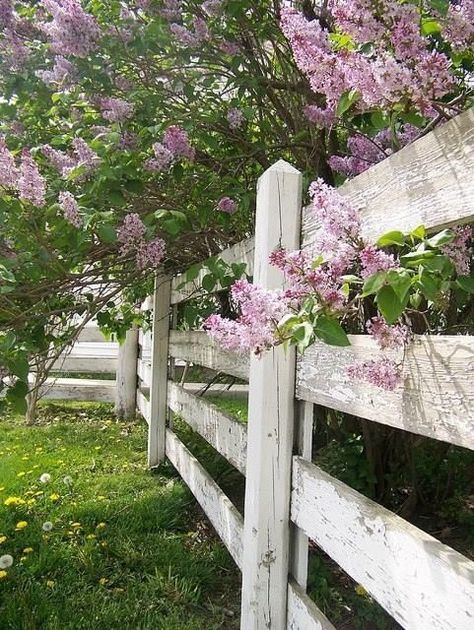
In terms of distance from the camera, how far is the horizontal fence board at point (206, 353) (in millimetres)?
2232

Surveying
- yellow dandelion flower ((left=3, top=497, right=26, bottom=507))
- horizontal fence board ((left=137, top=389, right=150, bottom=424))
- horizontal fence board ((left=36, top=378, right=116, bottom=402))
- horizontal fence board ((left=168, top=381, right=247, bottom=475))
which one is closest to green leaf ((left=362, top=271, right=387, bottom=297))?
horizontal fence board ((left=168, top=381, right=247, bottom=475))

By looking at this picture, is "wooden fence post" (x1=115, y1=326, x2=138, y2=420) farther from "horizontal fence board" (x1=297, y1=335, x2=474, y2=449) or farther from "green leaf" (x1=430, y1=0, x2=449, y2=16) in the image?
"green leaf" (x1=430, y1=0, x2=449, y2=16)

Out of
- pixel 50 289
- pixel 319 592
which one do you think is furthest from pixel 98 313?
pixel 319 592

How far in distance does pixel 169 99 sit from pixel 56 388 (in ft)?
14.7

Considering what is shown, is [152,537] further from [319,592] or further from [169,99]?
[169,99]

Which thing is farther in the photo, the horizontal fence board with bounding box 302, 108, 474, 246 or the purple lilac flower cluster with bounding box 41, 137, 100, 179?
the purple lilac flower cluster with bounding box 41, 137, 100, 179

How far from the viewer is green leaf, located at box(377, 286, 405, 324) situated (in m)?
0.87

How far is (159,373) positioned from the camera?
4.21m

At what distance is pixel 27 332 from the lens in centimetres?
249

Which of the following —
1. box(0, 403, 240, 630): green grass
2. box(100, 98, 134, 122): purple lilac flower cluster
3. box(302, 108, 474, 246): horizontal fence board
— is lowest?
box(0, 403, 240, 630): green grass

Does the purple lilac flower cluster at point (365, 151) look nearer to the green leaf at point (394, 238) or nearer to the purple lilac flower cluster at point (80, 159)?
the purple lilac flower cluster at point (80, 159)

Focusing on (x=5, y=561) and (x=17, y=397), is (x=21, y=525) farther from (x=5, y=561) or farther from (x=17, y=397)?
(x=17, y=397)

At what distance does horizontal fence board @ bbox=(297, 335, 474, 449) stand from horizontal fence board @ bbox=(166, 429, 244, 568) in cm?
105

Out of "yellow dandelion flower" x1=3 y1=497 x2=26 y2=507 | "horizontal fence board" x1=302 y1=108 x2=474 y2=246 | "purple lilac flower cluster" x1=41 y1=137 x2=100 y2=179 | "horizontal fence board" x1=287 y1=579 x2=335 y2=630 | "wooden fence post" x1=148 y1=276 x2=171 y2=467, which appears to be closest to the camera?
"horizontal fence board" x1=302 y1=108 x2=474 y2=246
